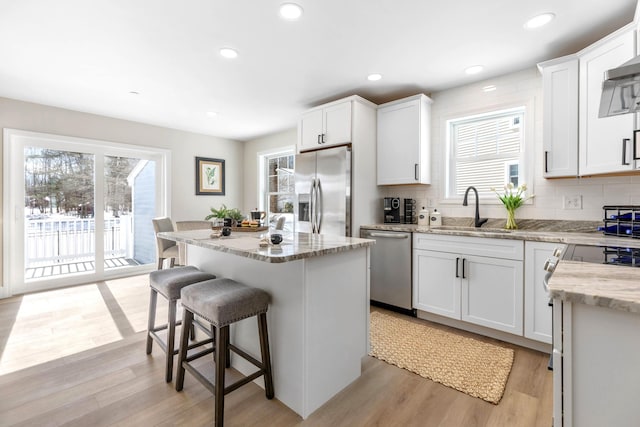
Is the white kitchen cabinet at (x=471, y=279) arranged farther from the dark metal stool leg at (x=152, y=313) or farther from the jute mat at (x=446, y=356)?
the dark metal stool leg at (x=152, y=313)

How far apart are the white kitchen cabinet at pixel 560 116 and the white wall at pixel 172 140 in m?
4.98

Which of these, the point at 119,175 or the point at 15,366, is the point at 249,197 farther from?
the point at 15,366

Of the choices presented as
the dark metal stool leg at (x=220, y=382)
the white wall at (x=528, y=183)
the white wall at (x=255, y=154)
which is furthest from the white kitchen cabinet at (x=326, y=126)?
the dark metal stool leg at (x=220, y=382)

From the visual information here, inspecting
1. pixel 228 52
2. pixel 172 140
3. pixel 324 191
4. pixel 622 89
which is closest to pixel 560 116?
pixel 622 89

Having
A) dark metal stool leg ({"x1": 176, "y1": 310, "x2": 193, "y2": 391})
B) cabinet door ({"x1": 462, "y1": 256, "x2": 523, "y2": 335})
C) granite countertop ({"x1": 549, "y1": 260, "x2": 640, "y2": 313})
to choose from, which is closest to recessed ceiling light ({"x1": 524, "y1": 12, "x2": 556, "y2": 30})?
cabinet door ({"x1": 462, "y1": 256, "x2": 523, "y2": 335})

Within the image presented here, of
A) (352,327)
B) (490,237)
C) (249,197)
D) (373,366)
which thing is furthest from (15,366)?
(249,197)

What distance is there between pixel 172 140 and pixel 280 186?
6.49 ft

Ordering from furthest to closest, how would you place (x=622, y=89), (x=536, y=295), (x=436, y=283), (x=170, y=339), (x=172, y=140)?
(x=172, y=140) → (x=436, y=283) → (x=536, y=295) → (x=170, y=339) → (x=622, y=89)

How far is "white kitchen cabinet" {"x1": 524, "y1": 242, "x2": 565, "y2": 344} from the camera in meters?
2.23

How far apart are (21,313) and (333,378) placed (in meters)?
3.47

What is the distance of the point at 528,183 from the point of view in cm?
286

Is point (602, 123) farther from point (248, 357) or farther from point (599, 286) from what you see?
point (248, 357)

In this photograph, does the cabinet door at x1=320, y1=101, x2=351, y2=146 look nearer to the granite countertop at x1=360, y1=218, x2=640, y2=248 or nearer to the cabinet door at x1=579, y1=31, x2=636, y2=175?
the granite countertop at x1=360, y1=218, x2=640, y2=248

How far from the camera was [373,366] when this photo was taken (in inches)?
83.7
